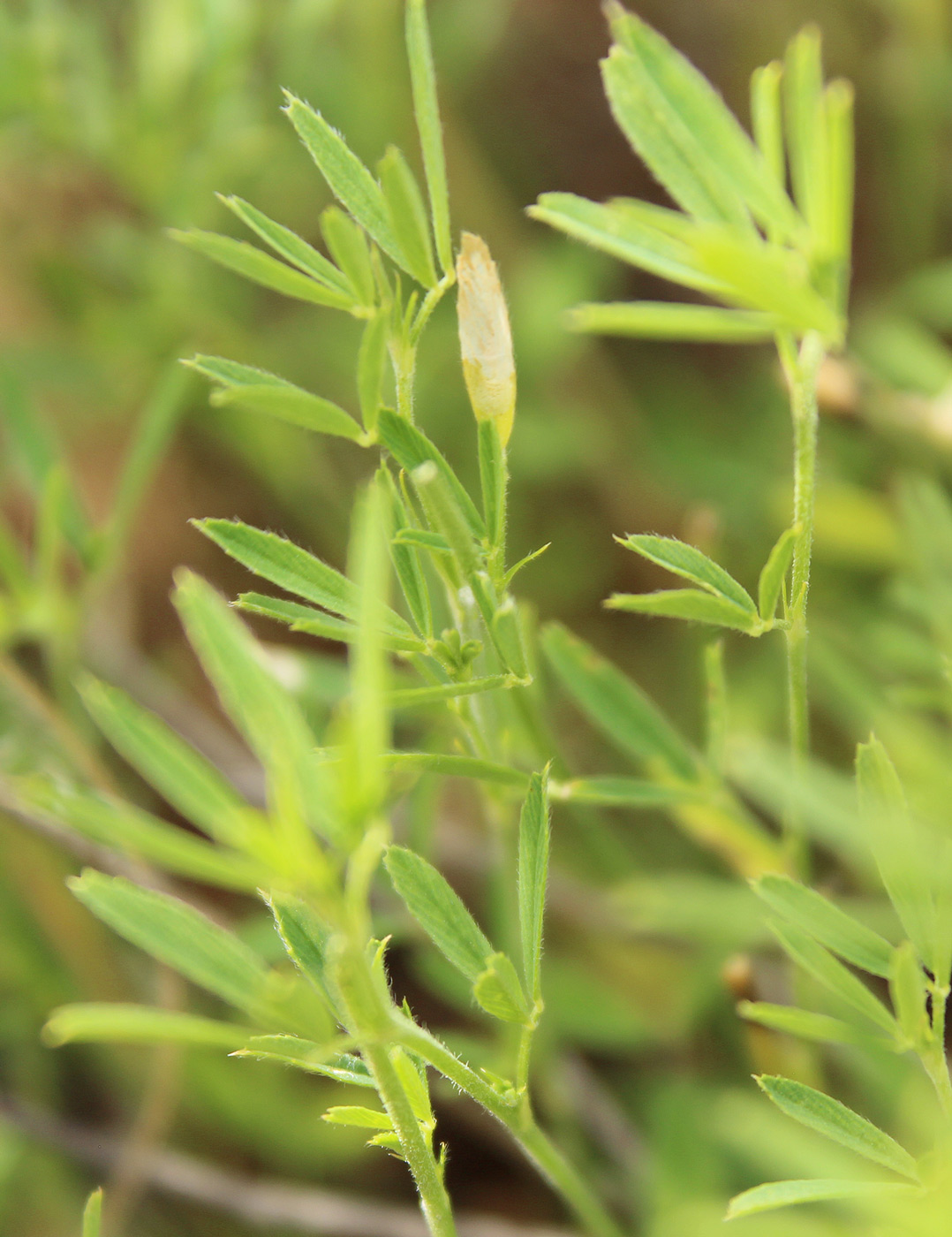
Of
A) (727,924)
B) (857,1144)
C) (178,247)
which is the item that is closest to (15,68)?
(178,247)

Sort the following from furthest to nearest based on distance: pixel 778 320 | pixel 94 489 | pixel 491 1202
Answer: pixel 94 489 → pixel 491 1202 → pixel 778 320

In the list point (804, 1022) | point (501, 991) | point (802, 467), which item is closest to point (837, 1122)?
point (804, 1022)

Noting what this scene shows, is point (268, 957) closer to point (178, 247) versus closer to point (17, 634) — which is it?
point (17, 634)

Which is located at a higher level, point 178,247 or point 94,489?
point 178,247

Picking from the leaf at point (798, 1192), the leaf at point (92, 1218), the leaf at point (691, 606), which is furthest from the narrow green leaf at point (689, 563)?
the leaf at point (92, 1218)

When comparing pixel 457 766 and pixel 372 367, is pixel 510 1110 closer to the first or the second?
pixel 457 766

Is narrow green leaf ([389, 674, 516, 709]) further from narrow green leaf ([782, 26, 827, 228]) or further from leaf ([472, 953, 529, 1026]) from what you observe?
narrow green leaf ([782, 26, 827, 228])
